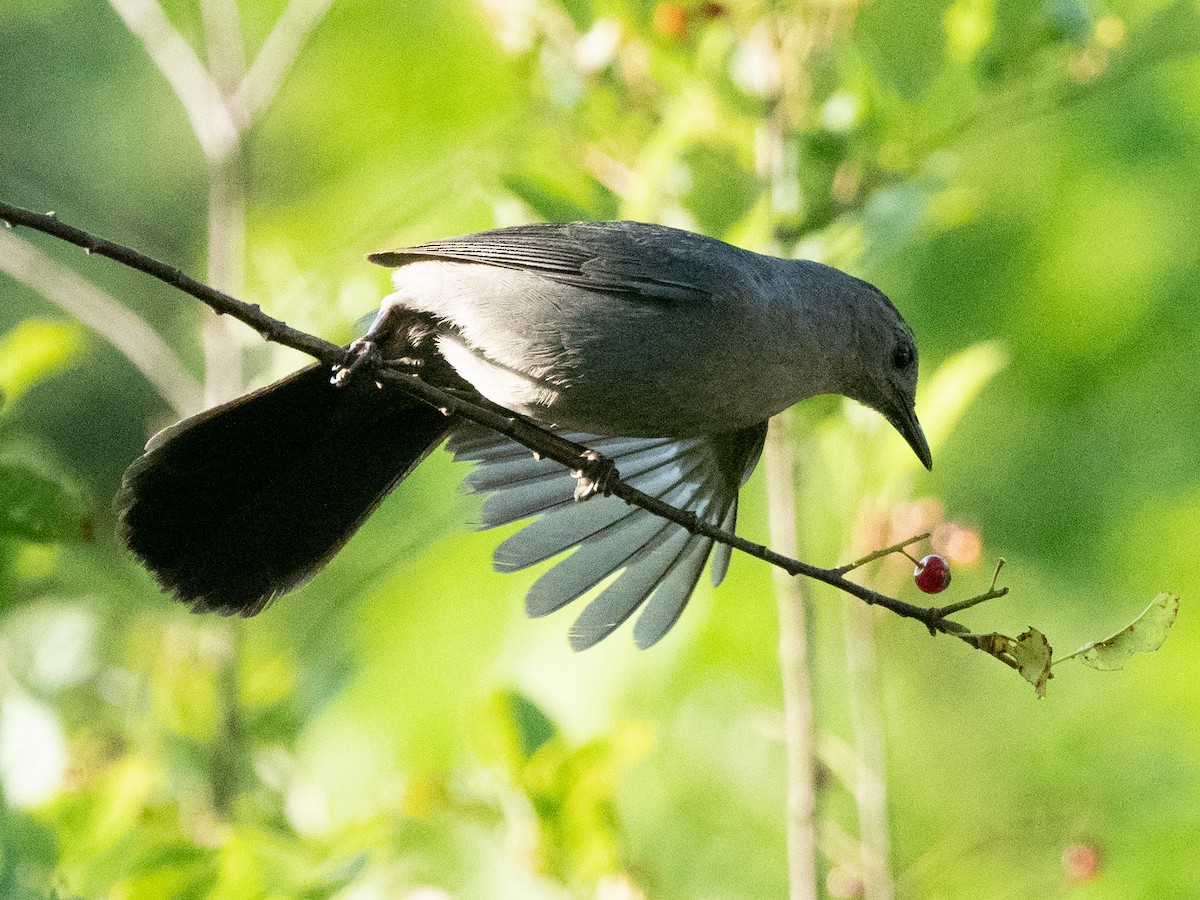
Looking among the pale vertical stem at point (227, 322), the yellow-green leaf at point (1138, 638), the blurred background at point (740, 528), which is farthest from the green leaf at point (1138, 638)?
the pale vertical stem at point (227, 322)

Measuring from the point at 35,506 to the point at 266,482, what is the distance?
1027mm

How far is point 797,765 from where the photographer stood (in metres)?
3.52

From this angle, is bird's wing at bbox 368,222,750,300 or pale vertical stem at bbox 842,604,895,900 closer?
pale vertical stem at bbox 842,604,895,900

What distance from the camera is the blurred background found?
11.4 ft

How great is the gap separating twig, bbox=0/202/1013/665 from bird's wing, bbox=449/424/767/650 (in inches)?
21.7

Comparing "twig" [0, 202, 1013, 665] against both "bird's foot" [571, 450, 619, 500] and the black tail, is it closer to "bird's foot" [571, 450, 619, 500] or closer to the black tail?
"bird's foot" [571, 450, 619, 500]

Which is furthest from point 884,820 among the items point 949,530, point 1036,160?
point 1036,160

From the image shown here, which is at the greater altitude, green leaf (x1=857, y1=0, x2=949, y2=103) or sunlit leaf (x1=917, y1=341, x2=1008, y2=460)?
green leaf (x1=857, y1=0, x2=949, y2=103)

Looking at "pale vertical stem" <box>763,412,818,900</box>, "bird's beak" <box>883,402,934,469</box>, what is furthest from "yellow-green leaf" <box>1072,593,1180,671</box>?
"bird's beak" <box>883,402,934,469</box>

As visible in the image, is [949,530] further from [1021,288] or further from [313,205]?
[313,205]

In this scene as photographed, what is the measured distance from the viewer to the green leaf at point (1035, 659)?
2.29m

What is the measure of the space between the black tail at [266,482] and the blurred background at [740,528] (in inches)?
10.1

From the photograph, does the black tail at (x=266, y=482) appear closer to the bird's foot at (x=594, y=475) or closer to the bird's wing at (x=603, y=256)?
the bird's wing at (x=603, y=256)

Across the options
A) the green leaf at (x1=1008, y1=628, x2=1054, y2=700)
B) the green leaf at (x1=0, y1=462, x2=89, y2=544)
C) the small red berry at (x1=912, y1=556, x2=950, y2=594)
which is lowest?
the green leaf at (x1=1008, y1=628, x2=1054, y2=700)
